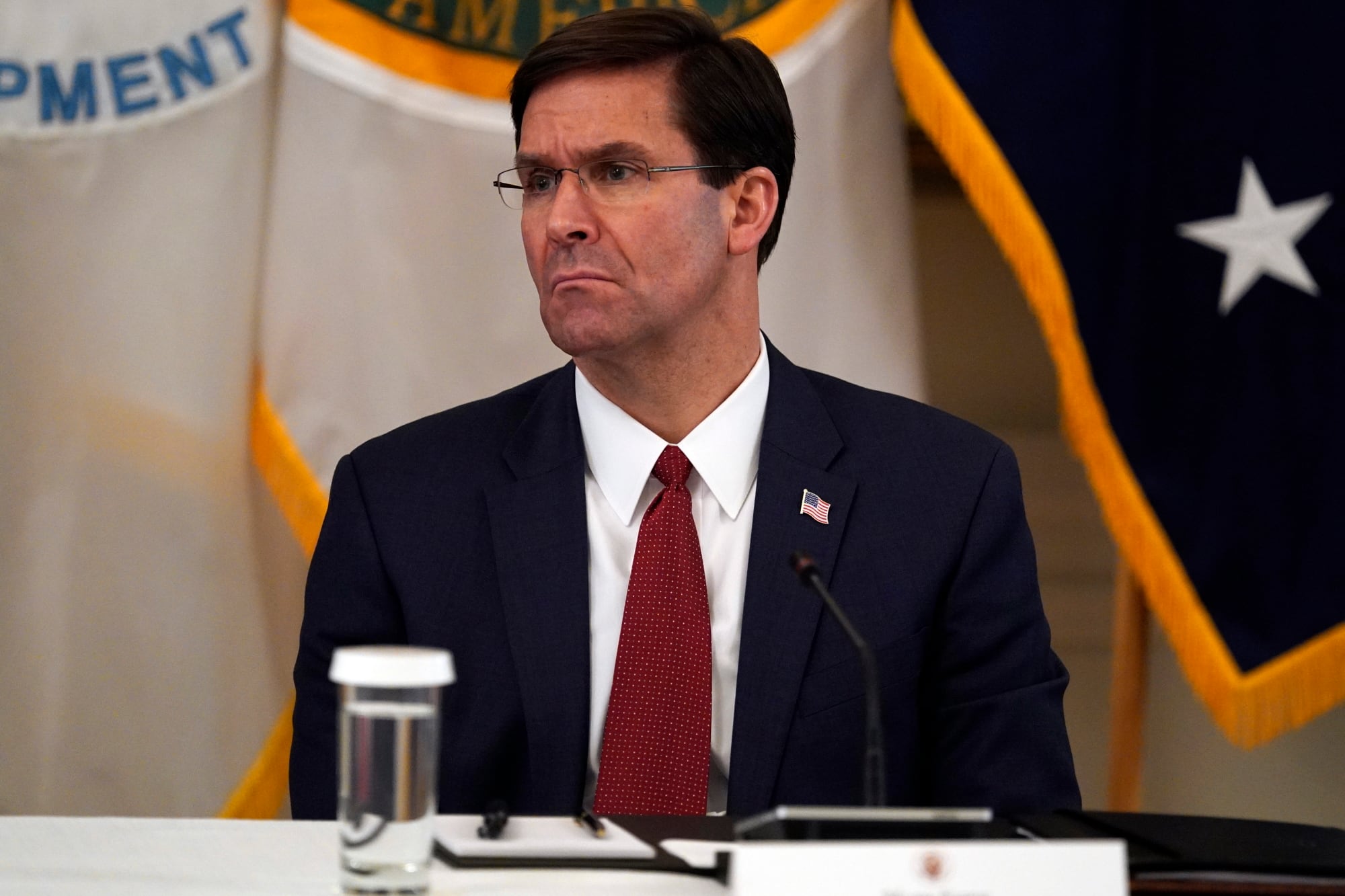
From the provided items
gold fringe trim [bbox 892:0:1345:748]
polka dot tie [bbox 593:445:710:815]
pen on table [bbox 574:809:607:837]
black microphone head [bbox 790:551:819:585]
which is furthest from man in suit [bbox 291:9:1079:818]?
gold fringe trim [bbox 892:0:1345:748]

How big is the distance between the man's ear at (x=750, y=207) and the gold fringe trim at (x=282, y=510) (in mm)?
821

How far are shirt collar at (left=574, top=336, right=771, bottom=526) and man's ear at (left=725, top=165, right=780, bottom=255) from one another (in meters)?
0.20

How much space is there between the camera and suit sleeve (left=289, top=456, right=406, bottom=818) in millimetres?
1533

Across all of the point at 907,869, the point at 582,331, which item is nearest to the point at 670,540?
the point at 582,331

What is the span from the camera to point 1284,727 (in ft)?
7.25

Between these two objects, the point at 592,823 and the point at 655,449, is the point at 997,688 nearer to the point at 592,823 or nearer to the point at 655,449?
the point at 655,449

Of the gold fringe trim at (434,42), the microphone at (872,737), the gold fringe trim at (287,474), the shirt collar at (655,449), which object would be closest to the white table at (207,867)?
the microphone at (872,737)

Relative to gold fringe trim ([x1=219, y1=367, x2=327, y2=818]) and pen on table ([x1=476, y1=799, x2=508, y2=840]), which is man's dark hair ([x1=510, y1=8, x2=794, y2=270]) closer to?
gold fringe trim ([x1=219, y1=367, x2=327, y2=818])

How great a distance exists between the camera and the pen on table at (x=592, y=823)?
1035 millimetres

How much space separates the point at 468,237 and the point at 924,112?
761 mm

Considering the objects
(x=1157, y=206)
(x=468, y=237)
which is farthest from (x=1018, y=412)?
(x=468, y=237)

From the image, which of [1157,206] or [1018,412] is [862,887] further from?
[1018,412]

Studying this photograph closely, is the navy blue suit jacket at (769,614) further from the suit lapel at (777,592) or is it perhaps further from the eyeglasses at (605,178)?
the eyeglasses at (605,178)

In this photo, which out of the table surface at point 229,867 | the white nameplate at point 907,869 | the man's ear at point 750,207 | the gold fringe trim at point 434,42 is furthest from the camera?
the gold fringe trim at point 434,42
